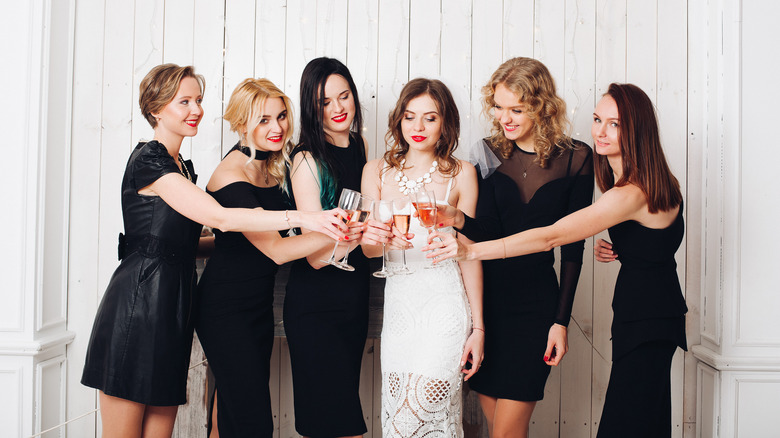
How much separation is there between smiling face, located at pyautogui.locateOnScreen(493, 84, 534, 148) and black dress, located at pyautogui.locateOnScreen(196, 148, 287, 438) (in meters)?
1.09

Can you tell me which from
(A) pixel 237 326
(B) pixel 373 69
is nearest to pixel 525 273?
(A) pixel 237 326

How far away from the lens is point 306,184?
2.21 meters

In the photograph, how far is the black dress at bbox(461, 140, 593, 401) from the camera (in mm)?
2203

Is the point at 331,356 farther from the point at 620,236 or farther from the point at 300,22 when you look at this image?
the point at 300,22

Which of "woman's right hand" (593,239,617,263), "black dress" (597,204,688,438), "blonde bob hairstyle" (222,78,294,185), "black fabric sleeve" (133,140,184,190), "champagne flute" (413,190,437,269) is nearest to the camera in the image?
"champagne flute" (413,190,437,269)

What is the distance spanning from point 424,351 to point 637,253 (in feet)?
2.94

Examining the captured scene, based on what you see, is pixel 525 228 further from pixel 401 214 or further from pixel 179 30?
pixel 179 30

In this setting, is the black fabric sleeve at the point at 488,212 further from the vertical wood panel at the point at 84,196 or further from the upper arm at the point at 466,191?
the vertical wood panel at the point at 84,196

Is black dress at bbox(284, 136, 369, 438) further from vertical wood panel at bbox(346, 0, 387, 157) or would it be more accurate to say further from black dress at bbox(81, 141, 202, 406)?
vertical wood panel at bbox(346, 0, 387, 157)

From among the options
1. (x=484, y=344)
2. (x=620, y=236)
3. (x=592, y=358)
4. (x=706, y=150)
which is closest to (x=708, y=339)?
(x=592, y=358)

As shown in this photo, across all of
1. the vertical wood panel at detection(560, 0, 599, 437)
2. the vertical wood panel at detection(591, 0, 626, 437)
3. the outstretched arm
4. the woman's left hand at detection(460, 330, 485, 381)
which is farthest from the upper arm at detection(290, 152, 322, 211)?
the vertical wood panel at detection(591, 0, 626, 437)

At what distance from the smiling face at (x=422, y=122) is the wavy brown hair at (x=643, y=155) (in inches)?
28.3

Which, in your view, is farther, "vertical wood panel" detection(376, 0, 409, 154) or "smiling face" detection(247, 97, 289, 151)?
"vertical wood panel" detection(376, 0, 409, 154)

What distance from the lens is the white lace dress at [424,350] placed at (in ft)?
6.37
